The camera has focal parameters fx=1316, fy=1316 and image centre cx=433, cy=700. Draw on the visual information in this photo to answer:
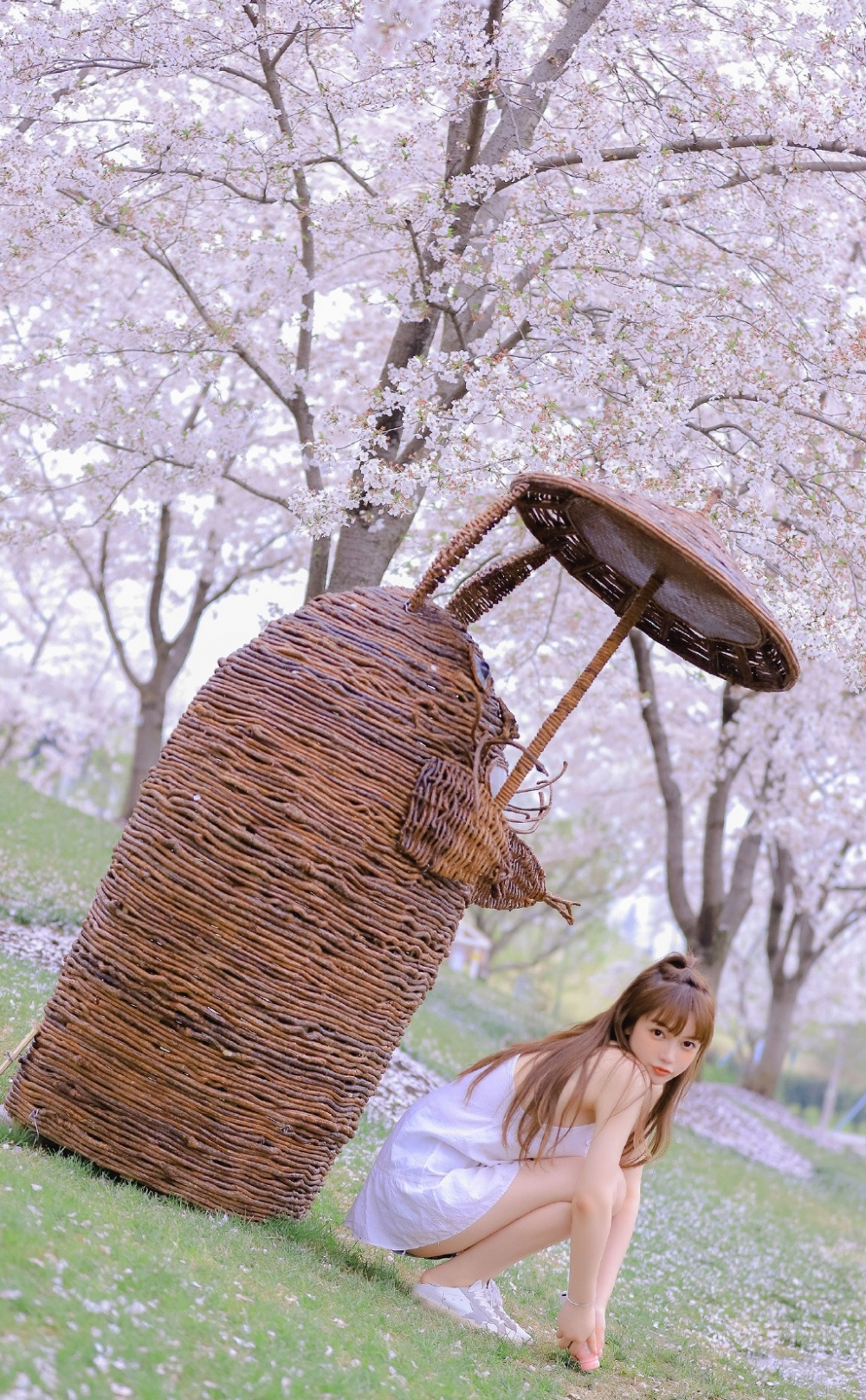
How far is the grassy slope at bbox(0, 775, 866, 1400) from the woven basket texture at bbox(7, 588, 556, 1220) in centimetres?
19

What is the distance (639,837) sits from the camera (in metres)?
26.8

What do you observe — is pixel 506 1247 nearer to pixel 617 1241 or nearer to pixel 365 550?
pixel 617 1241

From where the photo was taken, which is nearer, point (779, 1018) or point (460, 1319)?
point (460, 1319)

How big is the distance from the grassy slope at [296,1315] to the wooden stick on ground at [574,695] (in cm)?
153

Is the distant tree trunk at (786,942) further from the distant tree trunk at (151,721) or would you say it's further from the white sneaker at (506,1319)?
the white sneaker at (506,1319)

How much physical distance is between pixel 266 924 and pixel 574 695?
4.09ft

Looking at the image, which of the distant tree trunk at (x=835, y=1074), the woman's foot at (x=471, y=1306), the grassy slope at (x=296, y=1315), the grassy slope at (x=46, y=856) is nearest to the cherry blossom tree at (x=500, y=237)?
the grassy slope at (x=46, y=856)

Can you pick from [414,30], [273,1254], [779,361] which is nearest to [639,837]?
[779,361]

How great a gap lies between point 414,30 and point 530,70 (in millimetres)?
1396

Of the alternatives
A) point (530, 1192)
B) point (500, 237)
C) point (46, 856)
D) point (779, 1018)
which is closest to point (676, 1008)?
point (530, 1192)

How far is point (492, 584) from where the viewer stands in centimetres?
450

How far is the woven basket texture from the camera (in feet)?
12.6

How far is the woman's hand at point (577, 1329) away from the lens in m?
4.10

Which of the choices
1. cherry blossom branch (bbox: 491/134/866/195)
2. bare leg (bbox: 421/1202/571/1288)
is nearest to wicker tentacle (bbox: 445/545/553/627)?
bare leg (bbox: 421/1202/571/1288)
